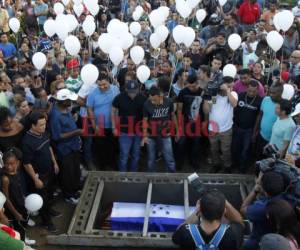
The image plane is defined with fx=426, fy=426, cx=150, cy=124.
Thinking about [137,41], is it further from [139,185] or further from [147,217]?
[147,217]

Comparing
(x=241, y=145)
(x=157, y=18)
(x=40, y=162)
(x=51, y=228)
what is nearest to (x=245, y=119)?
(x=241, y=145)

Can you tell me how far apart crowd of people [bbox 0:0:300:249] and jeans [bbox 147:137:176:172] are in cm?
2

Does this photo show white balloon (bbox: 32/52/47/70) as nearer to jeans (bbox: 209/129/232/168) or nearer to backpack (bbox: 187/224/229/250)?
jeans (bbox: 209/129/232/168)

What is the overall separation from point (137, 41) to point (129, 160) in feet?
7.91

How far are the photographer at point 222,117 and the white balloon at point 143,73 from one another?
0.87m

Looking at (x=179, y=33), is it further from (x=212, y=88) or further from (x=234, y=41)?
(x=212, y=88)

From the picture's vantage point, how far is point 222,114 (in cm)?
525

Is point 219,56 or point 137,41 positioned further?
point 137,41

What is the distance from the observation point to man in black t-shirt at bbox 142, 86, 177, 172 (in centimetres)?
506

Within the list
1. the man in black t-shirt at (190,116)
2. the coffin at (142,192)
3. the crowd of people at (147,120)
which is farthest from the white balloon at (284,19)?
the coffin at (142,192)

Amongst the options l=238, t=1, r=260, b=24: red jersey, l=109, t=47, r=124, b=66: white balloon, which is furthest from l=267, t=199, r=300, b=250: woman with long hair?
l=238, t=1, r=260, b=24: red jersey

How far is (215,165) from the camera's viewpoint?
18.7 feet

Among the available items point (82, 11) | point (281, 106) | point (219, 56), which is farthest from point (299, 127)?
point (82, 11)

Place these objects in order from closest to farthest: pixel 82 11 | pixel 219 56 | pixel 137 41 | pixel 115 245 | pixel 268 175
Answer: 1. pixel 268 175
2. pixel 115 245
3. pixel 219 56
4. pixel 137 41
5. pixel 82 11
